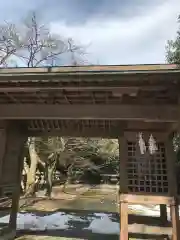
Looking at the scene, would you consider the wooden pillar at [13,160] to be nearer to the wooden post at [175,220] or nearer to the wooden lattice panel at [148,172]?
the wooden lattice panel at [148,172]

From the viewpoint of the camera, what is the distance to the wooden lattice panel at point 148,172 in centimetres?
512

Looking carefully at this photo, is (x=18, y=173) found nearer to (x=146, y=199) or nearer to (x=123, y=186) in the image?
(x=123, y=186)

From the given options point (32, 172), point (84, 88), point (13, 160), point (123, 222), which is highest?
point (84, 88)

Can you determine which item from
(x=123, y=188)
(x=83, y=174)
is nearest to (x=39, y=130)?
(x=123, y=188)

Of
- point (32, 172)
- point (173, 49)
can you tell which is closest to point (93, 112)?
point (173, 49)

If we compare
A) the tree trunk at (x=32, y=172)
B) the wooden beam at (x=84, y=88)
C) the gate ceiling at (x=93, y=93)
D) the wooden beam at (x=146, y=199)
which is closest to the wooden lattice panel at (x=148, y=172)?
the wooden beam at (x=146, y=199)

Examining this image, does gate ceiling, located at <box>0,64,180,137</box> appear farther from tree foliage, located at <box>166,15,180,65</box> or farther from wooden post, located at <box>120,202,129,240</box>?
tree foliage, located at <box>166,15,180,65</box>

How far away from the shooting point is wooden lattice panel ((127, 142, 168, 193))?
512 centimetres

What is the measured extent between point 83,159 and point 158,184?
1461cm

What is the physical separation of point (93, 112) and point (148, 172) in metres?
1.93

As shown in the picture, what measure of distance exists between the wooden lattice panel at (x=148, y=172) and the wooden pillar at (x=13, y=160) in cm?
272

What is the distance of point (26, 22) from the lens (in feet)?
51.9

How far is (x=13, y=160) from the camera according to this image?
609cm

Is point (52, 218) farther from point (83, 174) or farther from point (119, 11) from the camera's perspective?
point (83, 174)
